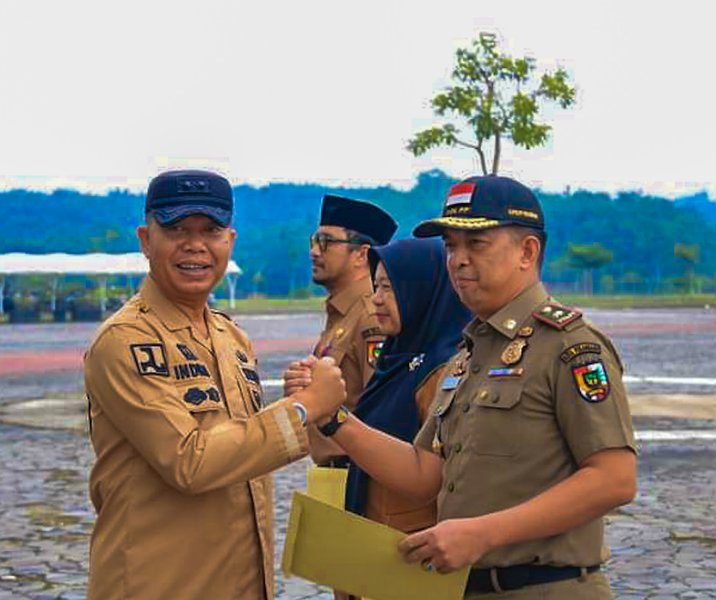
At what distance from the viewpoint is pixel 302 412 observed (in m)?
2.94

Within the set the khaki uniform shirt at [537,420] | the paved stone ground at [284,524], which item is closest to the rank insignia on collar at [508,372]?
the khaki uniform shirt at [537,420]

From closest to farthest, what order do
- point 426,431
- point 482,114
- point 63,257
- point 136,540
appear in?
1. point 136,540
2. point 426,431
3. point 482,114
4. point 63,257

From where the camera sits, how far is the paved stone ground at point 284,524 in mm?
6637

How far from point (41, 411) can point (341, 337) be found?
1106 cm

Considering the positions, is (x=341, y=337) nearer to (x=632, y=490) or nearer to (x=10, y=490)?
(x=632, y=490)

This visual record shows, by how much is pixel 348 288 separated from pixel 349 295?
88mm

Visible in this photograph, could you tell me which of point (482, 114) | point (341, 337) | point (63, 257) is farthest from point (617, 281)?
point (341, 337)

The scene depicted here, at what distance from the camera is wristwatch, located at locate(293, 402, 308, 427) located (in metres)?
2.92

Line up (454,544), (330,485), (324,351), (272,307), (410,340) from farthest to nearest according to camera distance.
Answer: (272,307)
(324,351)
(330,485)
(410,340)
(454,544)

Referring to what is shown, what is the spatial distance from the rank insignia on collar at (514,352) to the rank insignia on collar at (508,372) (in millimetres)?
17

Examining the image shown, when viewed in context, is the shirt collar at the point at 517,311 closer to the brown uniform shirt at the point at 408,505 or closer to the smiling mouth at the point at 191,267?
the smiling mouth at the point at 191,267

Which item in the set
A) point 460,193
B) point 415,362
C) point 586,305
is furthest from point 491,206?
point 586,305

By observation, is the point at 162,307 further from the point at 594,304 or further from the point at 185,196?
the point at 594,304

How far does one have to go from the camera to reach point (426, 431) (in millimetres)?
3244
